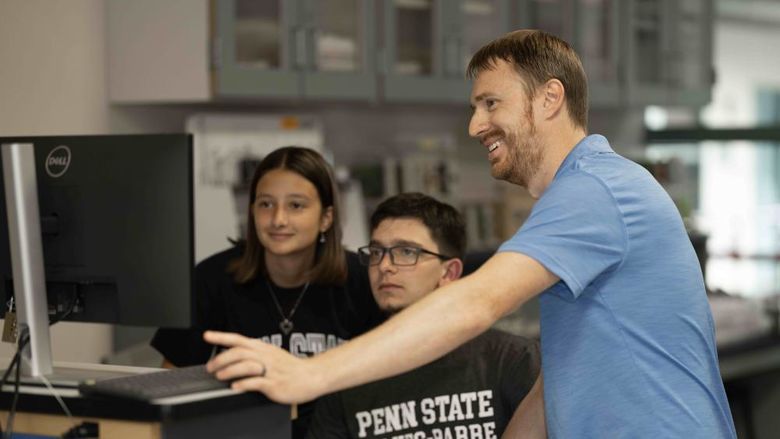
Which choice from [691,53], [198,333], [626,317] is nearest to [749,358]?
[691,53]

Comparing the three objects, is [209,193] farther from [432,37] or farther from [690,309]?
[690,309]

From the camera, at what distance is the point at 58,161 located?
1.87 meters

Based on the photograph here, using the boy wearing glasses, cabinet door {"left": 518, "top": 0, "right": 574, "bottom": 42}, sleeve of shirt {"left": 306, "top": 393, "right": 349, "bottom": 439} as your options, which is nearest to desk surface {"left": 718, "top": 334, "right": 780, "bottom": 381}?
cabinet door {"left": 518, "top": 0, "right": 574, "bottom": 42}

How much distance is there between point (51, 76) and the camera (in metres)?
3.26

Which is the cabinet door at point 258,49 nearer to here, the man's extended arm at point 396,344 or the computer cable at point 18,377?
the computer cable at point 18,377

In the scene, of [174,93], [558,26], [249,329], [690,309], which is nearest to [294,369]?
[690,309]

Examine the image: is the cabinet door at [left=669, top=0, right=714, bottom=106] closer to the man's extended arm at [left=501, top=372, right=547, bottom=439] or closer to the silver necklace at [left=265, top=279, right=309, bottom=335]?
the silver necklace at [left=265, top=279, right=309, bottom=335]

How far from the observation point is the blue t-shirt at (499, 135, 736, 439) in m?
1.72

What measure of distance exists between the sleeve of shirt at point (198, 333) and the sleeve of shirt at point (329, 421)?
445 mm

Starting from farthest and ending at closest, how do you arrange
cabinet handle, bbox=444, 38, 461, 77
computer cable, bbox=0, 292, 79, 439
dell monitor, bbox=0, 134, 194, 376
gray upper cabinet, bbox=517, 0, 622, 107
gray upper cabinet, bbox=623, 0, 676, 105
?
1. gray upper cabinet, bbox=623, 0, 676, 105
2. gray upper cabinet, bbox=517, 0, 622, 107
3. cabinet handle, bbox=444, 38, 461, 77
4. dell monitor, bbox=0, 134, 194, 376
5. computer cable, bbox=0, 292, 79, 439

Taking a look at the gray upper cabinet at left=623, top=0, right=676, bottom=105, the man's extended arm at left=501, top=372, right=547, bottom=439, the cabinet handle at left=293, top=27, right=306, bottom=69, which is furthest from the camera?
the gray upper cabinet at left=623, top=0, right=676, bottom=105

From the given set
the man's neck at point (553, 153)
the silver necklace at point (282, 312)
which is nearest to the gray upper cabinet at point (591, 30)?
the silver necklace at point (282, 312)

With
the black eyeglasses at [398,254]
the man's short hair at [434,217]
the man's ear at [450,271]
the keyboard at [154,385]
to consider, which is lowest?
the keyboard at [154,385]

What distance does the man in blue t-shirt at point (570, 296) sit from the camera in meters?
1.60
